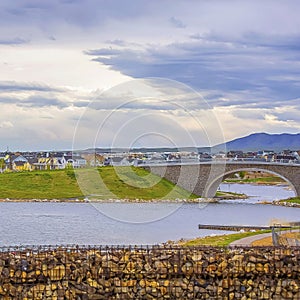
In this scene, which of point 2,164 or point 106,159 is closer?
point 106,159

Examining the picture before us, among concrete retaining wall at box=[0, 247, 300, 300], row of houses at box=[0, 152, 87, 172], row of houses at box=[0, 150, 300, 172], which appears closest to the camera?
concrete retaining wall at box=[0, 247, 300, 300]

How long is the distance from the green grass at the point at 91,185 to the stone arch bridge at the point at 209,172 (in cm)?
83

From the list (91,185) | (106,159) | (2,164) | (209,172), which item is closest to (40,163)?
(2,164)

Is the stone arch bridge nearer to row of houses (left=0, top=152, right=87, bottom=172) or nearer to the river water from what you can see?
the river water

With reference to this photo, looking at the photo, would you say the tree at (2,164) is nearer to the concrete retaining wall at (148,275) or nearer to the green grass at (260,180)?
the green grass at (260,180)

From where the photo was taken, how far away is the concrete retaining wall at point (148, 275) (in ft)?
49.3

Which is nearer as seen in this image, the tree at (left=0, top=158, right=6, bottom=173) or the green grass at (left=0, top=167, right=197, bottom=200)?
the green grass at (left=0, top=167, right=197, bottom=200)

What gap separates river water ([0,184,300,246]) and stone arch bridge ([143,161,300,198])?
3.61 meters

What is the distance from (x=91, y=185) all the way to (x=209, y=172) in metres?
12.2

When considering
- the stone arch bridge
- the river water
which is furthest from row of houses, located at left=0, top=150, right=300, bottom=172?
the river water

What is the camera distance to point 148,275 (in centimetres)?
1534

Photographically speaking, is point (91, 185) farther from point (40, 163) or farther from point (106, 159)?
point (40, 163)

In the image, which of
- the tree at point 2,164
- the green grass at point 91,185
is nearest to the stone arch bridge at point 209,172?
the green grass at point 91,185

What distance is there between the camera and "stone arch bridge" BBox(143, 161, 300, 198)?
6825 cm
